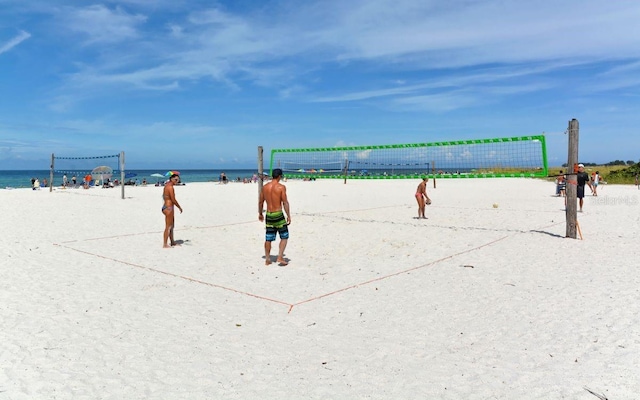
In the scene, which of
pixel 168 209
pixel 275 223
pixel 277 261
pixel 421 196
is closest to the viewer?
pixel 275 223

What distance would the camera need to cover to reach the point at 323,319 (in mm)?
4566

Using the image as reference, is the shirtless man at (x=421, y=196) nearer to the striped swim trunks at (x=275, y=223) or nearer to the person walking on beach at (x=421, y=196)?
the person walking on beach at (x=421, y=196)

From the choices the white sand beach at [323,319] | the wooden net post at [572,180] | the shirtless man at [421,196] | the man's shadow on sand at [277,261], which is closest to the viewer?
the white sand beach at [323,319]

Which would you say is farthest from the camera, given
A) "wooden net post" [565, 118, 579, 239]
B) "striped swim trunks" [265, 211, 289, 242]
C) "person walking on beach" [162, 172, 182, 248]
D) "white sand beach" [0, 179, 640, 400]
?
"wooden net post" [565, 118, 579, 239]

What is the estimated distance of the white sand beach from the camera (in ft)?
10.4

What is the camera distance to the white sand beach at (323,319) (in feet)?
10.4

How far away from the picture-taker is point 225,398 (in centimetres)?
299

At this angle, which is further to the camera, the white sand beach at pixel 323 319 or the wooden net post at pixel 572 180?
the wooden net post at pixel 572 180

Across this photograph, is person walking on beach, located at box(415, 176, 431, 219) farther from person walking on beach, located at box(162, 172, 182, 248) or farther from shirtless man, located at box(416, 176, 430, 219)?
person walking on beach, located at box(162, 172, 182, 248)

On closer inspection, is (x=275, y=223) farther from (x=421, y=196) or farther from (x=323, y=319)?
(x=421, y=196)

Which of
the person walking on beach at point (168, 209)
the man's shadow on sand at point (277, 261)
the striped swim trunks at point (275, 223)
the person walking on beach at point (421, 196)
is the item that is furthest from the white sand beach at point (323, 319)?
the person walking on beach at point (421, 196)

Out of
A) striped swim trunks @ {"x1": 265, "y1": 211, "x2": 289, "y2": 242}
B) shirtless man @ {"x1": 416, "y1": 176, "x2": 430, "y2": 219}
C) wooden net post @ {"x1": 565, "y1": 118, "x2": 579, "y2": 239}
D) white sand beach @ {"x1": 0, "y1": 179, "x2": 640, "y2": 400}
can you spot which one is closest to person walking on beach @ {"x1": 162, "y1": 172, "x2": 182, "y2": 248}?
white sand beach @ {"x1": 0, "y1": 179, "x2": 640, "y2": 400}

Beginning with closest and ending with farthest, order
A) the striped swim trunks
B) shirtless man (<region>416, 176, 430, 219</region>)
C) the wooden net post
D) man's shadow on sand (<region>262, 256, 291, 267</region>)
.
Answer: the striped swim trunks < man's shadow on sand (<region>262, 256, 291, 267</region>) < the wooden net post < shirtless man (<region>416, 176, 430, 219</region>)

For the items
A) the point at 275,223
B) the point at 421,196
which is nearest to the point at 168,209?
the point at 275,223
